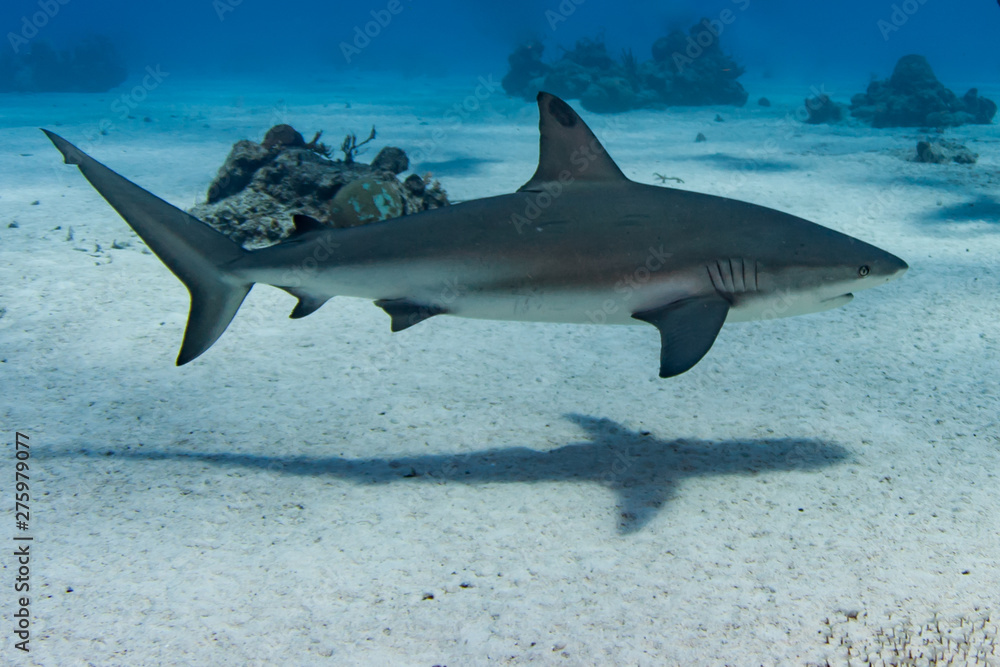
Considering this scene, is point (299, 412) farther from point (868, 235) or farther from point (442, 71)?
point (442, 71)

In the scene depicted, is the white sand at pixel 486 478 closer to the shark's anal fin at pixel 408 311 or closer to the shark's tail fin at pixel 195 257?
the shark's tail fin at pixel 195 257

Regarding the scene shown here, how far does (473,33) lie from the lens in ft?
442

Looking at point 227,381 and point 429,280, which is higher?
point 429,280

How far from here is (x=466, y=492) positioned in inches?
138

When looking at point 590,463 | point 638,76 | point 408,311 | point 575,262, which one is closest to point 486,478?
point 590,463

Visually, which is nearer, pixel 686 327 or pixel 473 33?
pixel 686 327

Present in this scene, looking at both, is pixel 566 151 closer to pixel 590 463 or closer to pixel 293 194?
pixel 590 463

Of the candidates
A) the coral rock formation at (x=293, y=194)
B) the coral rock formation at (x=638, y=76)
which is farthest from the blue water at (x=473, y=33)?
the coral rock formation at (x=293, y=194)

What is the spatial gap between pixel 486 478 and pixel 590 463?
0.69m

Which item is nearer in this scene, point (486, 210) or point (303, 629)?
point (303, 629)

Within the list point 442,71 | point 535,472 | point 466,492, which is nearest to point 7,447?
point 466,492

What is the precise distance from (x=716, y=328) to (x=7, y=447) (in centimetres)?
429

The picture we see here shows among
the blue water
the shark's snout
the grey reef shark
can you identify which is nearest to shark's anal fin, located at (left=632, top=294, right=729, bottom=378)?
the grey reef shark

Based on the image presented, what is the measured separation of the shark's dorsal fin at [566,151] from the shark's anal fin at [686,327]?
3.05 feet
